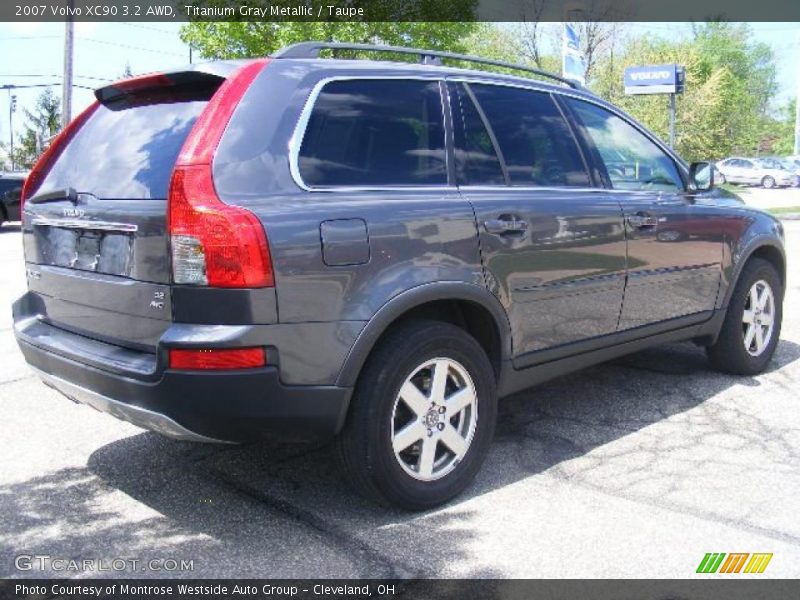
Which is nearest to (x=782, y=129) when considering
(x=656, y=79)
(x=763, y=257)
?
(x=656, y=79)

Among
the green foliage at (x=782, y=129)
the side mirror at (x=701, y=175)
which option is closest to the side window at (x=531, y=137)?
the side mirror at (x=701, y=175)

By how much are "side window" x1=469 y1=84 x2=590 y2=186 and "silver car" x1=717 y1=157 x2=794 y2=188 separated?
134 feet

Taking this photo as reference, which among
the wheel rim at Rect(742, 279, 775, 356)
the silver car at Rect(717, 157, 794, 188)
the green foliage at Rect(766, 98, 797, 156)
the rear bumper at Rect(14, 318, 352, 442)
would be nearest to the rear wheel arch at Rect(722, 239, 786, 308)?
the wheel rim at Rect(742, 279, 775, 356)

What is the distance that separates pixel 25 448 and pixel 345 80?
8.20ft

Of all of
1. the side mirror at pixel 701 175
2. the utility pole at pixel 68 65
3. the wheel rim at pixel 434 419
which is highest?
the utility pole at pixel 68 65

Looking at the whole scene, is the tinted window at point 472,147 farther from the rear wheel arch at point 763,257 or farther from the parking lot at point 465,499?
the rear wheel arch at point 763,257

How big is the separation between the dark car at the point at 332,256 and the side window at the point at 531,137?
1 centimetres

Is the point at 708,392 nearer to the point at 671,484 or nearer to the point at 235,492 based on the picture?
the point at 671,484

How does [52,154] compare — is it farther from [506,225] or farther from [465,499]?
[465,499]

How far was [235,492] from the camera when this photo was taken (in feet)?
12.1

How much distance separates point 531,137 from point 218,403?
6.85ft

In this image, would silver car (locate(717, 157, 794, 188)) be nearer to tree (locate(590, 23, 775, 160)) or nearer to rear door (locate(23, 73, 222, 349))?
tree (locate(590, 23, 775, 160))

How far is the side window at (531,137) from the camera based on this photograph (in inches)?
154
